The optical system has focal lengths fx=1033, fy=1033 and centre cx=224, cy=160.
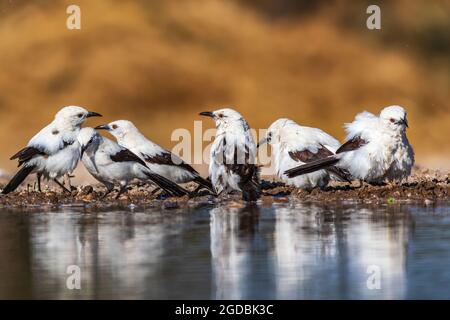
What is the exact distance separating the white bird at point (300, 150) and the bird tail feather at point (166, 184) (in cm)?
167

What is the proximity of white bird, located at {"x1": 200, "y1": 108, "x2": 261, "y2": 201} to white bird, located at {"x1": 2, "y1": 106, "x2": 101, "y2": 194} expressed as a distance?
2134 millimetres

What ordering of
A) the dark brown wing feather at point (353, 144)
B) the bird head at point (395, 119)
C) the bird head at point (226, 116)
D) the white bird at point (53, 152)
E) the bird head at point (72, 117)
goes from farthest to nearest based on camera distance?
the bird head at point (72, 117) → the white bird at point (53, 152) → the bird head at point (226, 116) → the dark brown wing feather at point (353, 144) → the bird head at point (395, 119)

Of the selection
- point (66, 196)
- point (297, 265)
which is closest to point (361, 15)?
point (66, 196)

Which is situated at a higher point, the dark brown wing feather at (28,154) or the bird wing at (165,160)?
the dark brown wing feather at (28,154)

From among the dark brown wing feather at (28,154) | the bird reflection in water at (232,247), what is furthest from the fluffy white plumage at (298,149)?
the dark brown wing feather at (28,154)

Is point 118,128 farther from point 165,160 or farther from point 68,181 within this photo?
point 68,181

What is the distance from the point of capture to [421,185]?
15.4 m

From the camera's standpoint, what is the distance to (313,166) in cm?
1524

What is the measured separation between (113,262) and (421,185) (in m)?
6.98

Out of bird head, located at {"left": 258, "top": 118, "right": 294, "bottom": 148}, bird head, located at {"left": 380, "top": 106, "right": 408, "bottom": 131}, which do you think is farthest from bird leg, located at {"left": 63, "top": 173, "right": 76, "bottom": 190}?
bird head, located at {"left": 380, "top": 106, "right": 408, "bottom": 131}

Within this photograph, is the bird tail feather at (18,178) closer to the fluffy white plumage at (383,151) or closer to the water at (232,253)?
the water at (232,253)

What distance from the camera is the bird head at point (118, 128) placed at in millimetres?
16234
